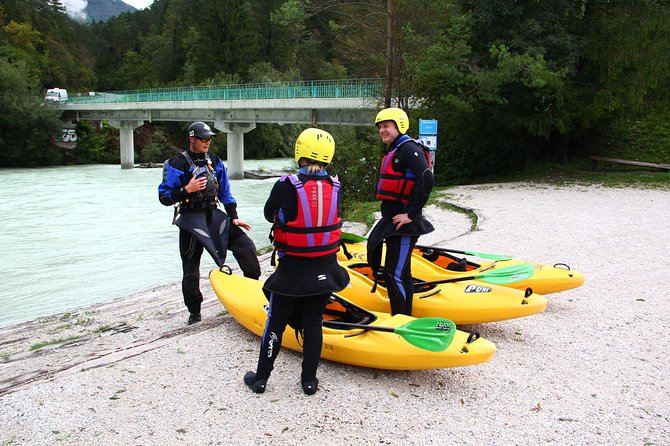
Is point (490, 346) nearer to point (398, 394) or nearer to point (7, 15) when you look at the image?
point (398, 394)

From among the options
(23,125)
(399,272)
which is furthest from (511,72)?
(23,125)

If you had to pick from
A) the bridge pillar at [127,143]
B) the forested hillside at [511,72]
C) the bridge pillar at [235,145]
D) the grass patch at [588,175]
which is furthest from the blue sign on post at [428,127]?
the bridge pillar at [127,143]

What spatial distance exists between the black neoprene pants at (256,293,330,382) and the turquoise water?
15.6ft

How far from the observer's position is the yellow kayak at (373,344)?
3.27m

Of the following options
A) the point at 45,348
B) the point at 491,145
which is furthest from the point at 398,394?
the point at 491,145

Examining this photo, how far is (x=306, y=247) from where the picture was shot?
307 cm

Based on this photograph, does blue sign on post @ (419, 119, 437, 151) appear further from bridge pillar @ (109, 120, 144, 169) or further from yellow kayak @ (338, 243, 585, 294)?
bridge pillar @ (109, 120, 144, 169)

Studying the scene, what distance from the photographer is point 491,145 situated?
1675cm

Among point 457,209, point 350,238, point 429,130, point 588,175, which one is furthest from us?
point 588,175

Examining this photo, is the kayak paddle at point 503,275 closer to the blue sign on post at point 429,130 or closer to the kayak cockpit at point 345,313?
the kayak cockpit at point 345,313

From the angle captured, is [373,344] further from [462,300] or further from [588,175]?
[588,175]

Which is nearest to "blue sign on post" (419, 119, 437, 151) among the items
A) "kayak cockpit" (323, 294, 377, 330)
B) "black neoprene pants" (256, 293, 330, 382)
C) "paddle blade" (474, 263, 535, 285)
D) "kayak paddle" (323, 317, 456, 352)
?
"paddle blade" (474, 263, 535, 285)

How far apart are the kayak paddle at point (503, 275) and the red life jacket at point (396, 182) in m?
0.94

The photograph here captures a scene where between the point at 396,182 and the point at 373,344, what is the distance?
1219 millimetres
